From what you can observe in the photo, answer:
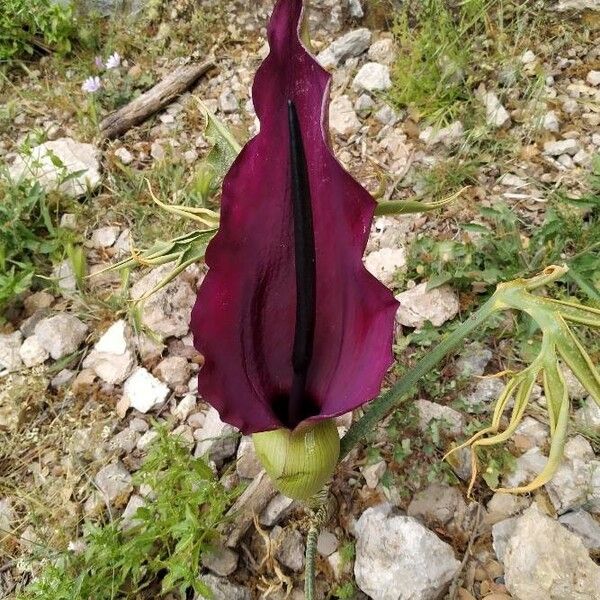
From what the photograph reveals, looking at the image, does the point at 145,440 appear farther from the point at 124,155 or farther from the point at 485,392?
the point at 124,155

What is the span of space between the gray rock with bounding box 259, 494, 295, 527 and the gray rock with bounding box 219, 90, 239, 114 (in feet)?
3.70

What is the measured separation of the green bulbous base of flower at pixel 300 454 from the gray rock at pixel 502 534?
41cm

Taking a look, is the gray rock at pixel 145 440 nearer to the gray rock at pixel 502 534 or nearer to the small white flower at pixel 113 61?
the gray rock at pixel 502 534

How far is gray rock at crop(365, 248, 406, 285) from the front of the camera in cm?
144

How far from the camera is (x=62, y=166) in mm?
1634

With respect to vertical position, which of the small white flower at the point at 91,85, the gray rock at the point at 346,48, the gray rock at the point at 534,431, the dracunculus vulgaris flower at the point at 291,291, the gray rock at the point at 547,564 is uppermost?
the dracunculus vulgaris flower at the point at 291,291

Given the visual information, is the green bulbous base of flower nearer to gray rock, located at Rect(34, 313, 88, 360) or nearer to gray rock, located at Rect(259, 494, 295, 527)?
gray rock, located at Rect(259, 494, 295, 527)

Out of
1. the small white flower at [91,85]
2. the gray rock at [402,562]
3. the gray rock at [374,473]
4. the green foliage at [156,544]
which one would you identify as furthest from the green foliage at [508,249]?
the small white flower at [91,85]

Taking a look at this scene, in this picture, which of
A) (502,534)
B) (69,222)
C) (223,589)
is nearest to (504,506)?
(502,534)

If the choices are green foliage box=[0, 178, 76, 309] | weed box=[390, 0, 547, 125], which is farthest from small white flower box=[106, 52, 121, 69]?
weed box=[390, 0, 547, 125]

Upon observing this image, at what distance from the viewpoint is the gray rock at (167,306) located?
55.9 inches

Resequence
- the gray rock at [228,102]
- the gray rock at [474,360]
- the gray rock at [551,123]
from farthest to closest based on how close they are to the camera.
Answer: the gray rock at [228,102] < the gray rock at [551,123] < the gray rock at [474,360]

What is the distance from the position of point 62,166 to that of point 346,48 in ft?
2.77

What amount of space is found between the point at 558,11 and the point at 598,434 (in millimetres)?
1221
